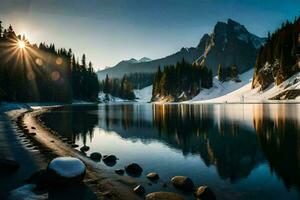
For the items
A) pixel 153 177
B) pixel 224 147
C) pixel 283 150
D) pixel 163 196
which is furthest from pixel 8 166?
pixel 283 150

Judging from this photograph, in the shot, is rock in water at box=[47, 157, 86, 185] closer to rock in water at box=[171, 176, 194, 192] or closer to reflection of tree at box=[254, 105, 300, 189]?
rock in water at box=[171, 176, 194, 192]

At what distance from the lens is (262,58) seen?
128 meters

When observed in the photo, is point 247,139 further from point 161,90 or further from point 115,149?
point 161,90

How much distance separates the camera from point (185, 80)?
160750 mm

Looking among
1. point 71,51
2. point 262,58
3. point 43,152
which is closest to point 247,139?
point 43,152

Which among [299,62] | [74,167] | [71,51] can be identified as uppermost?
[71,51]

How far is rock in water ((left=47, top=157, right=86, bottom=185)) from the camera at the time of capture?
447 inches

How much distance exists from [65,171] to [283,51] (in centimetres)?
11135

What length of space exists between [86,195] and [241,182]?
7632 millimetres

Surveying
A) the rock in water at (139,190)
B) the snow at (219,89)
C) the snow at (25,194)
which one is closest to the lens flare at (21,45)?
the snow at (219,89)

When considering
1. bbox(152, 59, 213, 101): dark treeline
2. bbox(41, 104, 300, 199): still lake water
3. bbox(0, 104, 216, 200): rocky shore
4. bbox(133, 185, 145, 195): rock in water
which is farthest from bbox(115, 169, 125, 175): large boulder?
bbox(152, 59, 213, 101): dark treeline

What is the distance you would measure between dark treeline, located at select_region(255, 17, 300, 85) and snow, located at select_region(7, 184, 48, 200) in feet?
350

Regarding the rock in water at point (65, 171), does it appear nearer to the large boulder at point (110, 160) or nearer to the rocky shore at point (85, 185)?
the rocky shore at point (85, 185)

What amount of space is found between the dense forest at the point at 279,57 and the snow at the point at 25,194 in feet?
349
